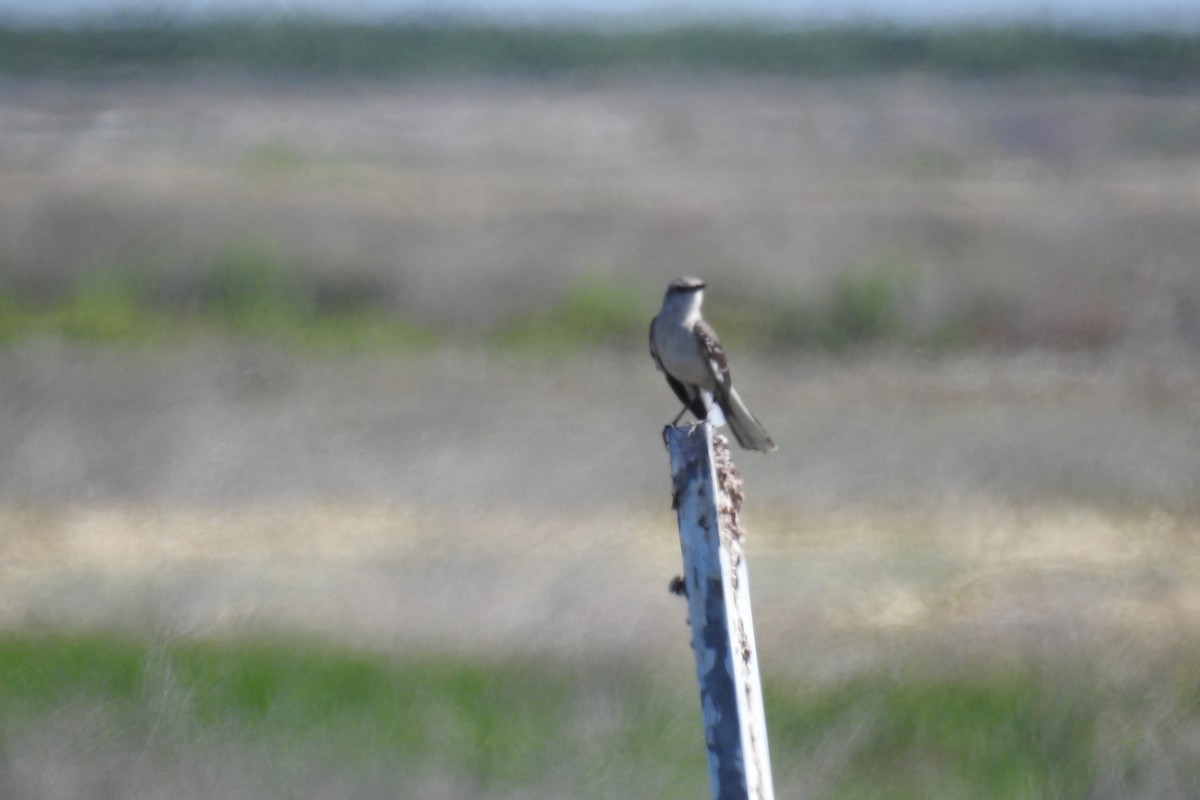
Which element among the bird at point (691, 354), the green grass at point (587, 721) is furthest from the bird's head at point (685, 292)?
the green grass at point (587, 721)

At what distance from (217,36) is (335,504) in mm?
13799

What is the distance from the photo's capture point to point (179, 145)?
74.3ft

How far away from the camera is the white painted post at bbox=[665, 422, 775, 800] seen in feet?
9.64

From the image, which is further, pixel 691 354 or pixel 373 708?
pixel 373 708

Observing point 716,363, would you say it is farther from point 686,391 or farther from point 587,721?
point 587,721

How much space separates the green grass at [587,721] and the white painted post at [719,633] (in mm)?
3828

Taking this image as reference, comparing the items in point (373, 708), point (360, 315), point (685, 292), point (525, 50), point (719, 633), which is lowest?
point (719, 633)

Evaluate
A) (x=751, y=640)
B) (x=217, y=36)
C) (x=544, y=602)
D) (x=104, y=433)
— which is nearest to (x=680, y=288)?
(x=751, y=640)

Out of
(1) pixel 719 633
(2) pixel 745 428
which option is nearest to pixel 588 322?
(2) pixel 745 428

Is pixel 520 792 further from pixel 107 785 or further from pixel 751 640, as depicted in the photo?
pixel 751 640

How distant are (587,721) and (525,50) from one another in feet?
81.8

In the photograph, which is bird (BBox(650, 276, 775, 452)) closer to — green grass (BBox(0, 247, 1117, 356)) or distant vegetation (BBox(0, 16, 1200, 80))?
green grass (BBox(0, 247, 1117, 356))

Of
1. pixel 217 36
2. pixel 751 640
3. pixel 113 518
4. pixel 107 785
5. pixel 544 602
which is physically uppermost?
pixel 217 36

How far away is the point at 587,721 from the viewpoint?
7426mm
